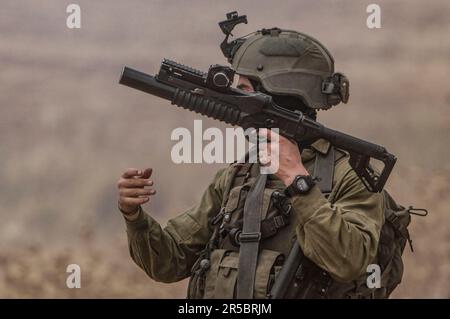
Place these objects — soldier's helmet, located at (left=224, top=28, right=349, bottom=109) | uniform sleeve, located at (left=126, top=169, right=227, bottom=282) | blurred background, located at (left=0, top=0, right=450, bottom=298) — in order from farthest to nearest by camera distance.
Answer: blurred background, located at (left=0, top=0, right=450, bottom=298)
uniform sleeve, located at (left=126, top=169, right=227, bottom=282)
soldier's helmet, located at (left=224, top=28, right=349, bottom=109)

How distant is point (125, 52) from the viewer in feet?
21.5

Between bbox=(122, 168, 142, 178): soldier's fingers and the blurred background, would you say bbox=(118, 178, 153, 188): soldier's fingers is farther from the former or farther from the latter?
the blurred background

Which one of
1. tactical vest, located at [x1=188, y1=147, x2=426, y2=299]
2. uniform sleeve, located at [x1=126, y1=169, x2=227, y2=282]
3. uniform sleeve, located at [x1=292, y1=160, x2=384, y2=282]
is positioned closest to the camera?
uniform sleeve, located at [x1=292, y1=160, x2=384, y2=282]

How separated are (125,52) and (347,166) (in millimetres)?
2963

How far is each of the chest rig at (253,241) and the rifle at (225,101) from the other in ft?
0.50

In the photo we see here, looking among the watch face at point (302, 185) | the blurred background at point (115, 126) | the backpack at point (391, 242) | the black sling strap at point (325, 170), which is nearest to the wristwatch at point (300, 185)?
the watch face at point (302, 185)

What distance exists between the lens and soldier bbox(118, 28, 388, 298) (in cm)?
364

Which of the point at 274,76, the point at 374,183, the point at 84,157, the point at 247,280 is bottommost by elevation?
the point at 247,280

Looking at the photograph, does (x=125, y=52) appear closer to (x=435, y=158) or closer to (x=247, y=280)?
(x=435, y=158)

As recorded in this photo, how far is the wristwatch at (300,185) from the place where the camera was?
364cm

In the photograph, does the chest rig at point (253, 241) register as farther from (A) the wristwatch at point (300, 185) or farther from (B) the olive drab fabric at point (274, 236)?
(A) the wristwatch at point (300, 185)

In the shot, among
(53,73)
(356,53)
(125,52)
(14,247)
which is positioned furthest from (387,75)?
(14,247)

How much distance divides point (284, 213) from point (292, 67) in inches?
23.0

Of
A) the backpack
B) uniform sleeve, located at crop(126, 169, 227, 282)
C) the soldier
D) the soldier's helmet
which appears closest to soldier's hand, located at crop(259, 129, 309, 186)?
the soldier
